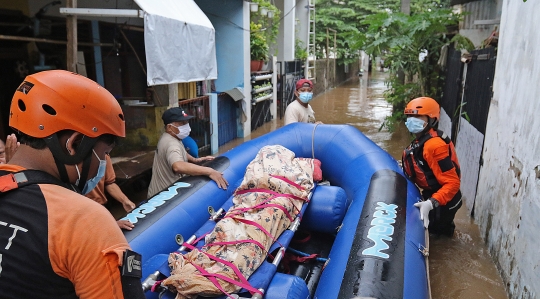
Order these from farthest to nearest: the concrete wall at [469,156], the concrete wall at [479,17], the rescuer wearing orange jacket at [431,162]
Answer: the concrete wall at [479,17] → the concrete wall at [469,156] → the rescuer wearing orange jacket at [431,162]

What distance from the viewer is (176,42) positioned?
4.82 m

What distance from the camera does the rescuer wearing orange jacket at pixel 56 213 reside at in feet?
3.18

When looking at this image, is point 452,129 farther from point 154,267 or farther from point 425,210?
point 154,267

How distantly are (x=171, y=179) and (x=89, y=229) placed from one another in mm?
2589

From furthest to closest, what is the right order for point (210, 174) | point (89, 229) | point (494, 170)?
1. point (494, 170)
2. point (210, 174)
3. point (89, 229)

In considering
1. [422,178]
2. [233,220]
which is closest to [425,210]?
[422,178]

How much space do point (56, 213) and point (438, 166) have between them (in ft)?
9.99

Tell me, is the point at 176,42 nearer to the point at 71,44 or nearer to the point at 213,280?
the point at 71,44

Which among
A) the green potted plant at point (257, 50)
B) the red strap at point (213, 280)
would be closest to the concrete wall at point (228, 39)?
the green potted plant at point (257, 50)

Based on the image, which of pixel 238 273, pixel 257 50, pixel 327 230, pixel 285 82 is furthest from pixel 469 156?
pixel 285 82

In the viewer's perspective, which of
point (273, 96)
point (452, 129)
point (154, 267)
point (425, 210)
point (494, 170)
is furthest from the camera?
point (273, 96)

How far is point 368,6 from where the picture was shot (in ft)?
62.7

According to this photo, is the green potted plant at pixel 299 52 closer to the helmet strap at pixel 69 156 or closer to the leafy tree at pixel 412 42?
the leafy tree at pixel 412 42

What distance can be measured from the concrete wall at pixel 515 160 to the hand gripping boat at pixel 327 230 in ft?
2.45
